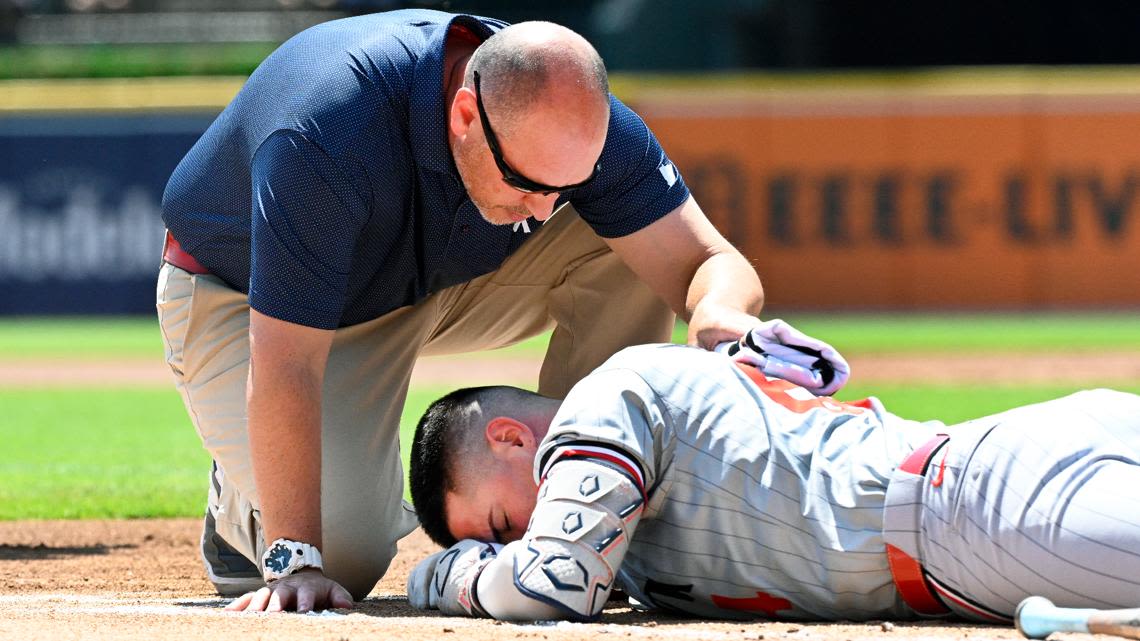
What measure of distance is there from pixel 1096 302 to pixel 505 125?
16245mm

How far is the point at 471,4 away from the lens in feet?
63.9

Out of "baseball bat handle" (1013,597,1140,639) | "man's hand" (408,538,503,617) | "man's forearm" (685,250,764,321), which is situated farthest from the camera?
"man's forearm" (685,250,764,321)

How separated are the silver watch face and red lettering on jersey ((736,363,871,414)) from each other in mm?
1215

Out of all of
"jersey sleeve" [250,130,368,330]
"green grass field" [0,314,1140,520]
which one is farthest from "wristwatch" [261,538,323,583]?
"green grass field" [0,314,1140,520]

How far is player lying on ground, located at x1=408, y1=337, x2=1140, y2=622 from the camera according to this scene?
3186 mm

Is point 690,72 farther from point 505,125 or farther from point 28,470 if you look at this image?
point 505,125

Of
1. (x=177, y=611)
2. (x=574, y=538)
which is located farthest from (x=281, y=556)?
(x=574, y=538)

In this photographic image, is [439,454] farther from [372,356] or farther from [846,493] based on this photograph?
[372,356]

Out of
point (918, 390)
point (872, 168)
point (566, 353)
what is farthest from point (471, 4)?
point (566, 353)

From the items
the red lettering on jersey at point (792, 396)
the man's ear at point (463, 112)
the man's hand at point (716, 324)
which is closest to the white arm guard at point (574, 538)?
the red lettering on jersey at point (792, 396)

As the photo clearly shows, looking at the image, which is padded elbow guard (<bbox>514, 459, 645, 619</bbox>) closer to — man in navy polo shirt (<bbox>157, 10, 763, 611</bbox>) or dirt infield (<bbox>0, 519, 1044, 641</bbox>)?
dirt infield (<bbox>0, 519, 1044, 641</bbox>)

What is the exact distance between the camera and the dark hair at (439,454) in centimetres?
366

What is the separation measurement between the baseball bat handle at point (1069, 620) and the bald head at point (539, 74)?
1.51m

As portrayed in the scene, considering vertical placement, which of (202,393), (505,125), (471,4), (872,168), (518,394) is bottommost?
(872,168)
